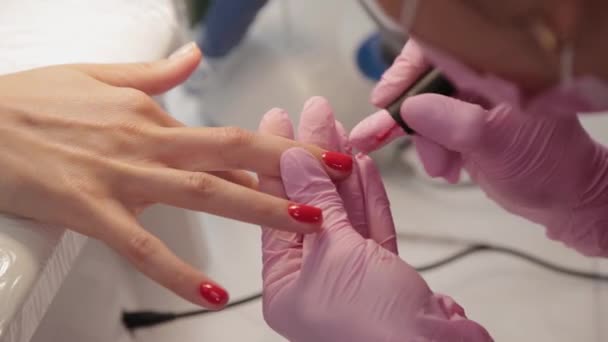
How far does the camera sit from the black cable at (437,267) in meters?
0.80

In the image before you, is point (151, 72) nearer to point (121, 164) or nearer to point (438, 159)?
point (121, 164)

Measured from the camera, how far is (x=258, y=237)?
93cm

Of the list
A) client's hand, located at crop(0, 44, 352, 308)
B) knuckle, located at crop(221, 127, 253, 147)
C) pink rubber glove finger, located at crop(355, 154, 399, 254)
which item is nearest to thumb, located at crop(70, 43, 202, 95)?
client's hand, located at crop(0, 44, 352, 308)

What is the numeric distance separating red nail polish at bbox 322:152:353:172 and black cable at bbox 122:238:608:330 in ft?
1.09

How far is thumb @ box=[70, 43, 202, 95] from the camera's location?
23.3 inches

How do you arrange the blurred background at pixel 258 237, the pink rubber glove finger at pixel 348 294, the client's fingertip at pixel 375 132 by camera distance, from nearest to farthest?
the pink rubber glove finger at pixel 348 294 → the client's fingertip at pixel 375 132 → the blurred background at pixel 258 237

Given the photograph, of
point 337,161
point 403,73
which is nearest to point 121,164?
point 337,161

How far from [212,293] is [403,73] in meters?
0.30

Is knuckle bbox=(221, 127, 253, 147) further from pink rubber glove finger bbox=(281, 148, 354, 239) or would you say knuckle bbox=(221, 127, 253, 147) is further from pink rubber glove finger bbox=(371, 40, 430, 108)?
pink rubber glove finger bbox=(371, 40, 430, 108)

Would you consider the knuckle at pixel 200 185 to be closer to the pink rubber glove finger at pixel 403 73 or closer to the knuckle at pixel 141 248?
the knuckle at pixel 141 248

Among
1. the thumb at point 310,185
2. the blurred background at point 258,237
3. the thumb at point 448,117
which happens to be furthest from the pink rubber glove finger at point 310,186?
the blurred background at point 258,237

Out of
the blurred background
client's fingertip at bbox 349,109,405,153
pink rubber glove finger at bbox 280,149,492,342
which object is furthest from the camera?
the blurred background

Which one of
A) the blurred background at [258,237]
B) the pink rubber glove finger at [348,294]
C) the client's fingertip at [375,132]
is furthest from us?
the blurred background at [258,237]

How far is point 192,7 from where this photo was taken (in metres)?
0.95
